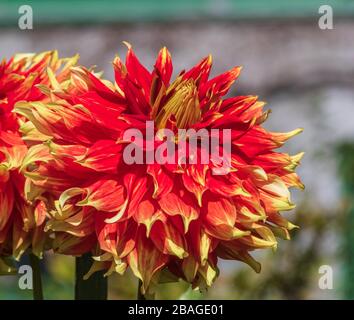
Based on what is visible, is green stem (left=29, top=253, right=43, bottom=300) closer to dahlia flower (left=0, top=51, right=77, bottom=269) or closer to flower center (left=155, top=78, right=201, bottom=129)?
dahlia flower (left=0, top=51, right=77, bottom=269)

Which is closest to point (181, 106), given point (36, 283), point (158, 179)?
point (158, 179)

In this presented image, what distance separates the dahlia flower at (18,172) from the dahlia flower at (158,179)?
1 centimetres

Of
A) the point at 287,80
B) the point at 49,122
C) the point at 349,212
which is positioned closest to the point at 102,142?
the point at 49,122

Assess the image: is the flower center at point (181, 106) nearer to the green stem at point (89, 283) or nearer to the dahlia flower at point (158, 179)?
the dahlia flower at point (158, 179)

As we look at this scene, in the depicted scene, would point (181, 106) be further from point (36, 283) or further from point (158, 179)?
point (36, 283)

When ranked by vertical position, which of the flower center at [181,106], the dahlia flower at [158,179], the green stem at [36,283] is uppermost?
the flower center at [181,106]

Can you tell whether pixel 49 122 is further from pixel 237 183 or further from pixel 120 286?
pixel 120 286

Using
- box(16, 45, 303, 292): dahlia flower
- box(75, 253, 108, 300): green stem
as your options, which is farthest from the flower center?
box(75, 253, 108, 300): green stem

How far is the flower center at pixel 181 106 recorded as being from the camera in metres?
0.59

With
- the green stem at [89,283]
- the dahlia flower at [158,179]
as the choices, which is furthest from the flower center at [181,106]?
the green stem at [89,283]

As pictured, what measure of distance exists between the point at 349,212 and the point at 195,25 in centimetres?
63

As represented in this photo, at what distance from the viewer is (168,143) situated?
0.59 metres

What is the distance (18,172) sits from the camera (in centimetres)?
63

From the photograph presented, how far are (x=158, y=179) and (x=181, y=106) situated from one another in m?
0.05
